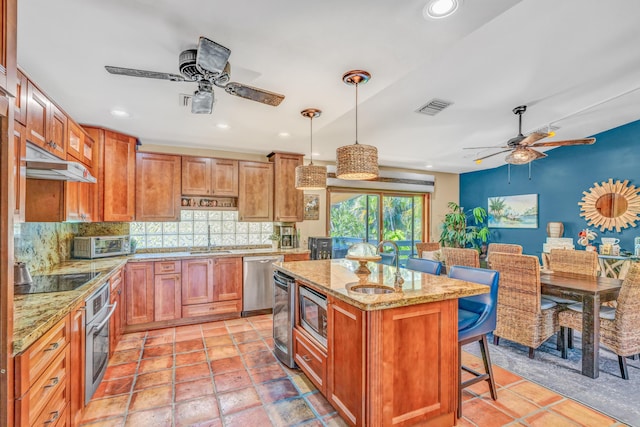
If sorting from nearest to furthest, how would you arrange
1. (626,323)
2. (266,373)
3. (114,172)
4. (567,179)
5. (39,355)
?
1. (39,355)
2. (626,323)
3. (266,373)
4. (114,172)
5. (567,179)

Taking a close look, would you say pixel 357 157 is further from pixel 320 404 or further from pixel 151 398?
pixel 151 398

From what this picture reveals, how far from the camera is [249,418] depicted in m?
2.11

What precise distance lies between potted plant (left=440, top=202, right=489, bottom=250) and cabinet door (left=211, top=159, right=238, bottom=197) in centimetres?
446

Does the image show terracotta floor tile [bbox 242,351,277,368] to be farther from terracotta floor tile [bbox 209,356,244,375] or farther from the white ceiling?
the white ceiling

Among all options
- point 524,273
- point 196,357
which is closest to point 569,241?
point 524,273

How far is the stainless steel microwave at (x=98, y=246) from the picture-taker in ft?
11.3

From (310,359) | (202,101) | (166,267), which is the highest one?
(202,101)

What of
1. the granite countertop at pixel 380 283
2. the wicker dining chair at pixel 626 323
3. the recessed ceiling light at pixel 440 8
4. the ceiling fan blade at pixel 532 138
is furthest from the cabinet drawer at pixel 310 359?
the ceiling fan blade at pixel 532 138

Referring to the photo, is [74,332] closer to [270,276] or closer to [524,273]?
[270,276]

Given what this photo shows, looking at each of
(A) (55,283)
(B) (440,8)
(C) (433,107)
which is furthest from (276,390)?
(C) (433,107)

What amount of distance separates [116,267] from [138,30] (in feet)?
7.12

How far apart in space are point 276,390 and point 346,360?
35.3 inches

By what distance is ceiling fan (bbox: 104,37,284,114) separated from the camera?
5.54 ft

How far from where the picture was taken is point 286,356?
110 inches
